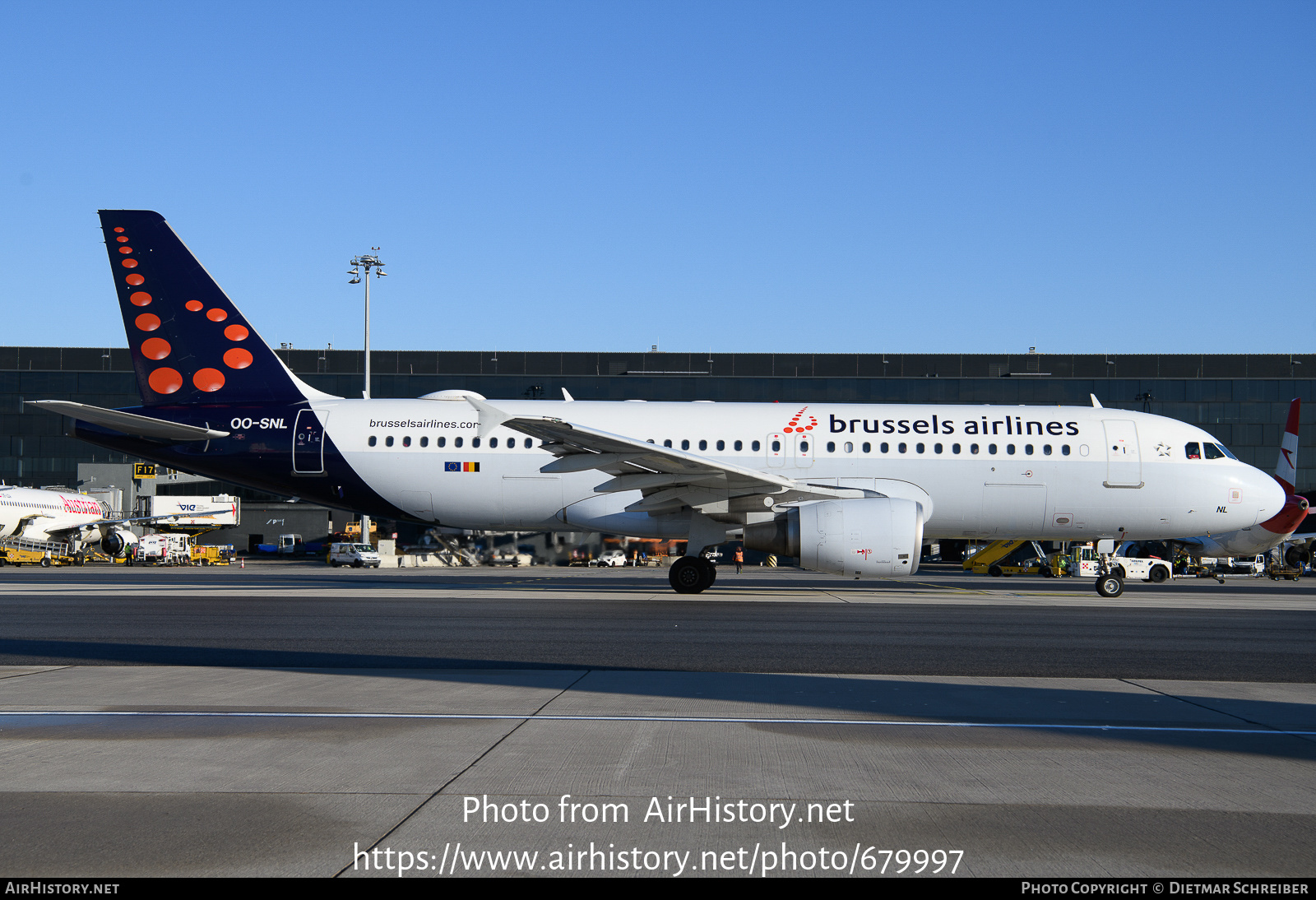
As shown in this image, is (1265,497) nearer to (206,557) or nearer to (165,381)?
(165,381)

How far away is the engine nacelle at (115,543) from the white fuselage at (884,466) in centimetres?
3381

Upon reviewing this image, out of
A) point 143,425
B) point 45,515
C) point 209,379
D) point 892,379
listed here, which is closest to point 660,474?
point 209,379

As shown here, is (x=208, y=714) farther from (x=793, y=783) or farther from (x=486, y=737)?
(x=793, y=783)

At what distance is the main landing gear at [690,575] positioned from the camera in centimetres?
1897

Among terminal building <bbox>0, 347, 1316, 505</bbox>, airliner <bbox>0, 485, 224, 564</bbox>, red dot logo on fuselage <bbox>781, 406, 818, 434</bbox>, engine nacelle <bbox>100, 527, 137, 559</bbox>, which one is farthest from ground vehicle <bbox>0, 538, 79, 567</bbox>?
red dot logo on fuselage <bbox>781, 406, 818, 434</bbox>

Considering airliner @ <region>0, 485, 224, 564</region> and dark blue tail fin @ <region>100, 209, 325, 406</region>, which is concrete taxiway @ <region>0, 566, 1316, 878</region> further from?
airliner @ <region>0, 485, 224, 564</region>

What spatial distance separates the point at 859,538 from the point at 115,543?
4338 centimetres

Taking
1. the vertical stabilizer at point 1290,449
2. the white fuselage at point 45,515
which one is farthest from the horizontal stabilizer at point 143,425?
the vertical stabilizer at point 1290,449

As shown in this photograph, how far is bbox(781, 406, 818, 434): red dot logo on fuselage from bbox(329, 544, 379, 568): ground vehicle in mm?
28215

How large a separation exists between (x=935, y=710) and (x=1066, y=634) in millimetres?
6466

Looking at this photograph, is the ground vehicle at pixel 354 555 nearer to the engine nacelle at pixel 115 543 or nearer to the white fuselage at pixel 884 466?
the engine nacelle at pixel 115 543

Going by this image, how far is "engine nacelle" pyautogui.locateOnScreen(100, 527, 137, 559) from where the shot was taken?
47.4m

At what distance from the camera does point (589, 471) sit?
1917 cm

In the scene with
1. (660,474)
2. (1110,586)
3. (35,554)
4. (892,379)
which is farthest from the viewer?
(892,379)
